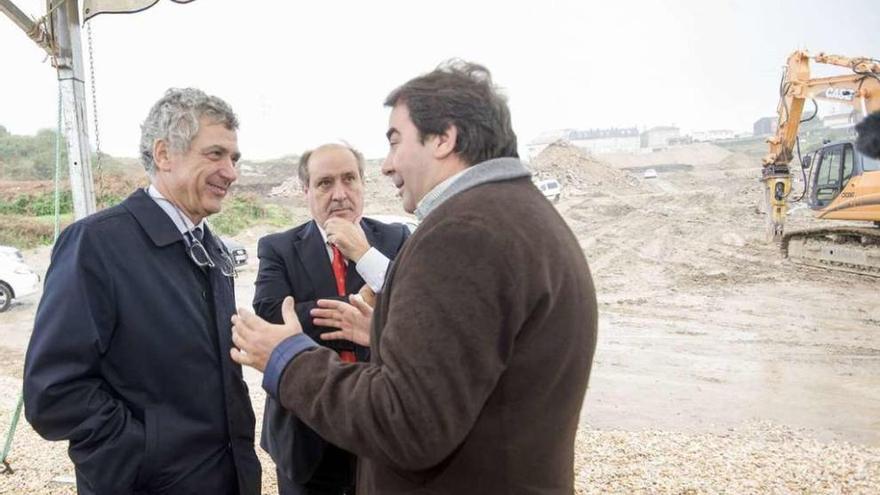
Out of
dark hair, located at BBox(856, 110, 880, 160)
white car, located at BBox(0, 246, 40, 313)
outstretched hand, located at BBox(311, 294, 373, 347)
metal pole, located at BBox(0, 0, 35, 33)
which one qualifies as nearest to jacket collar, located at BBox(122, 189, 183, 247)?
outstretched hand, located at BBox(311, 294, 373, 347)

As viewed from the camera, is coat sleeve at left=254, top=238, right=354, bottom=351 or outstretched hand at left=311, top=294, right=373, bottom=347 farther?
coat sleeve at left=254, top=238, right=354, bottom=351

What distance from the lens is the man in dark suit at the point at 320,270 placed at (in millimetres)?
2074

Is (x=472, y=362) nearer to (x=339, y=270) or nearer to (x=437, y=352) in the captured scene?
(x=437, y=352)

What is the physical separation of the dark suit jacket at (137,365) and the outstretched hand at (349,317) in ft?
0.95

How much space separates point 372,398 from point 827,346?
29.1ft

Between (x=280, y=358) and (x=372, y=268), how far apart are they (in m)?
0.87

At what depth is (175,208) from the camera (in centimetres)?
189

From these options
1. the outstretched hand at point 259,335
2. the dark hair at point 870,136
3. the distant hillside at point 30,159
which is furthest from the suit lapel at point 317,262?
the distant hillside at point 30,159

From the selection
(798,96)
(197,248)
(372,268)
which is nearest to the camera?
(197,248)

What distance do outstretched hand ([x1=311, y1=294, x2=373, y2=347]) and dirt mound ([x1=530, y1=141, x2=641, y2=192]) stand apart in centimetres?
3261

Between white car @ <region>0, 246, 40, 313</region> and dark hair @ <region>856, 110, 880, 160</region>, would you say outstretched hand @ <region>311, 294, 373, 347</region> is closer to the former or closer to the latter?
dark hair @ <region>856, 110, 880, 160</region>

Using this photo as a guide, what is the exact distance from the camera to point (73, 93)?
3.18 m

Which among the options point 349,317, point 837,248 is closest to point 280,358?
point 349,317

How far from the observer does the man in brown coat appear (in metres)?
1.12
